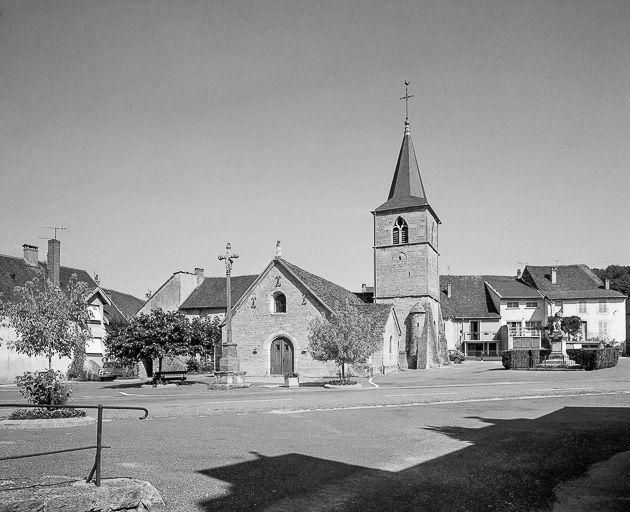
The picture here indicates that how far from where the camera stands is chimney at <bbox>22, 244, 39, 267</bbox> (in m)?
48.4

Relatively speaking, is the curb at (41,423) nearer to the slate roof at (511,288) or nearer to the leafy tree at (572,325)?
the leafy tree at (572,325)

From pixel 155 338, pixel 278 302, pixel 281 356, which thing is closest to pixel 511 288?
pixel 278 302

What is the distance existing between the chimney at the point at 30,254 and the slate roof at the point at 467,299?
4162 cm

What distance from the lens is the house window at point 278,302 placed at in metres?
41.4

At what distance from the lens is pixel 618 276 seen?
356ft

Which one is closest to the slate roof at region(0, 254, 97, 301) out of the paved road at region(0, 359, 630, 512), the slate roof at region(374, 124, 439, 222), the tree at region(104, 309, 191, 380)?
the tree at region(104, 309, 191, 380)

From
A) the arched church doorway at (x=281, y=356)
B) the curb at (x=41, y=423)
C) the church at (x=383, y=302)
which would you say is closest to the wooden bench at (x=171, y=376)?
the church at (x=383, y=302)

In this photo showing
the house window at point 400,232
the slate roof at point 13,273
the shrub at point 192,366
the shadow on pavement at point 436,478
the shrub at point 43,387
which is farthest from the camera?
the house window at point 400,232

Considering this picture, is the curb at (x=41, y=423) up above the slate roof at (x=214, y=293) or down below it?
below

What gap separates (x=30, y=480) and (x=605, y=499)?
8.23 metres

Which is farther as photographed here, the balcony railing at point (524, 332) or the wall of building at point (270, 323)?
the balcony railing at point (524, 332)

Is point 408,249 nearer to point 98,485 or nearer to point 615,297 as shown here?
point 615,297

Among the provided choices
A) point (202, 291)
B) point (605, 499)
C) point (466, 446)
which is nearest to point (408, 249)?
point (202, 291)

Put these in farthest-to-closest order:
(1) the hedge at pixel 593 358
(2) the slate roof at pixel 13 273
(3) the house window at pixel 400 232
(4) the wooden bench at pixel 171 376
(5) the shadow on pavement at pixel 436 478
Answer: (3) the house window at pixel 400 232 < (2) the slate roof at pixel 13 273 < (1) the hedge at pixel 593 358 < (4) the wooden bench at pixel 171 376 < (5) the shadow on pavement at pixel 436 478
